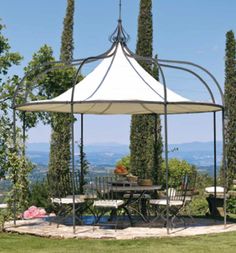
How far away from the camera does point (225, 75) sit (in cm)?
2092

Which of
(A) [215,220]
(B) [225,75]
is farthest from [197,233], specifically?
(B) [225,75]

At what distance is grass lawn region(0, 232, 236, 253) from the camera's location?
7.46m

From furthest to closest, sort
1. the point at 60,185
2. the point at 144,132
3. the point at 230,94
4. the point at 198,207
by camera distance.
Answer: the point at 230,94 → the point at 144,132 → the point at 198,207 → the point at 60,185

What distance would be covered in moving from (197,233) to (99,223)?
6.21ft

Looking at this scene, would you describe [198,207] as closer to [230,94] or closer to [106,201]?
[106,201]

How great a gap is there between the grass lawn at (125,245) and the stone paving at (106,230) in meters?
0.28

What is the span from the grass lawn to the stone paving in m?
0.28

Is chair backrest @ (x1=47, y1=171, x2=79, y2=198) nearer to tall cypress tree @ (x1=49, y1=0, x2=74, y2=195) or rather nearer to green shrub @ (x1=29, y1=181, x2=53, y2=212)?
green shrub @ (x1=29, y1=181, x2=53, y2=212)

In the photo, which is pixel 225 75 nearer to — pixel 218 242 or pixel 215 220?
pixel 215 220

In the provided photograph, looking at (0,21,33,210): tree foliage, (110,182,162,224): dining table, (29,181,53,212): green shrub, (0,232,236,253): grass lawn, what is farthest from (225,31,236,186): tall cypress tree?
(0,232,236,253): grass lawn

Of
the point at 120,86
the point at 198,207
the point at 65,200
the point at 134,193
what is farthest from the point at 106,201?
the point at 198,207

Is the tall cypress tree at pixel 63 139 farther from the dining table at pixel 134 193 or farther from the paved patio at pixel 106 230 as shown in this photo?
the paved patio at pixel 106 230

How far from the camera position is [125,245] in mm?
7809

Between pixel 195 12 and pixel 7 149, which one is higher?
pixel 195 12
